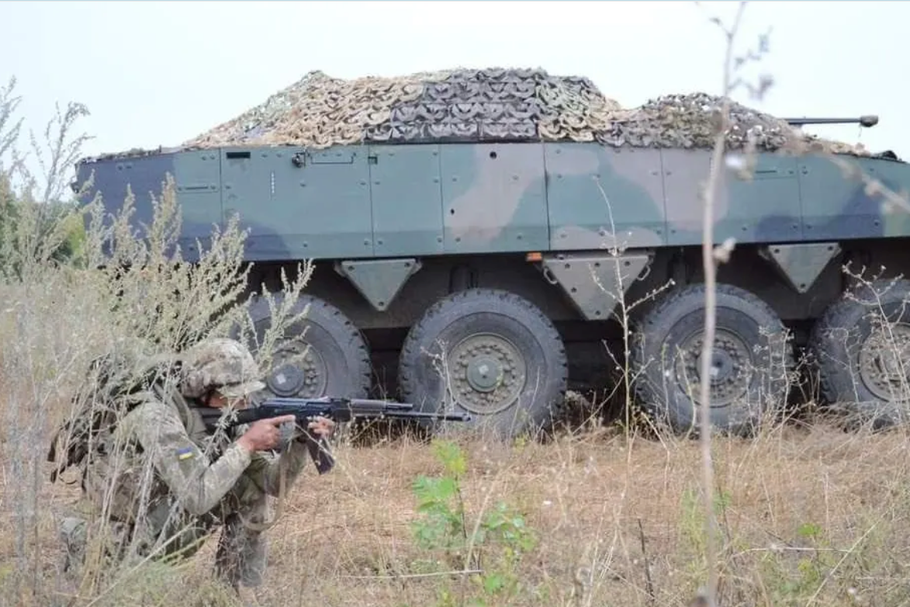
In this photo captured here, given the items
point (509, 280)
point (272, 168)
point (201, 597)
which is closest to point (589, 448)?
point (509, 280)

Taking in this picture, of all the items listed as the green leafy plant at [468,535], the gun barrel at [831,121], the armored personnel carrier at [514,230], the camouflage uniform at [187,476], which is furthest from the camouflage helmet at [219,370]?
the gun barrel at [831,121]

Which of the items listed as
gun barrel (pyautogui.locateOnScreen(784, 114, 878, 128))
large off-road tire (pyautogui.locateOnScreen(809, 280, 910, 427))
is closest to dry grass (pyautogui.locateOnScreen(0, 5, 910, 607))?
large off-road tire (pyautogui.locateOnScreen(809, 280, 910, 427))

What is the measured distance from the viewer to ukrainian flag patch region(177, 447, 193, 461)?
141 inches

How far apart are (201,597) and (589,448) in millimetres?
3631

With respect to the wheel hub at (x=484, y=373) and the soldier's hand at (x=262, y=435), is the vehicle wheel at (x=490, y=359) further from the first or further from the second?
the soldier's hand at (x=262, y=435)

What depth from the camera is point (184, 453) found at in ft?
11.8

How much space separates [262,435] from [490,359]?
377 centimetres

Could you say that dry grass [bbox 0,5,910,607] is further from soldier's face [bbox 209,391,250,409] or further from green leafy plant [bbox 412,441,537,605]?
soldier's face [bbox 209,391,250,409]

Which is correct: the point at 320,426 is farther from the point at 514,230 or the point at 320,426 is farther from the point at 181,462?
the point at 514,230

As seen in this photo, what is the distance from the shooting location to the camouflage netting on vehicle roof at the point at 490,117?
24.5 feet

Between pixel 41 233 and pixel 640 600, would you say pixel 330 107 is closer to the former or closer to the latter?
pixel 41 233

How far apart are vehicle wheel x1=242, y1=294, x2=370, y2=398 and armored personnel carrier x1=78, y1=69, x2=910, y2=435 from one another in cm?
1

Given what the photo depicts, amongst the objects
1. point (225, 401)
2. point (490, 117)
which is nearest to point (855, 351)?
point (490, 117)

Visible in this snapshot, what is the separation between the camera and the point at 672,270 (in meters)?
7.95
